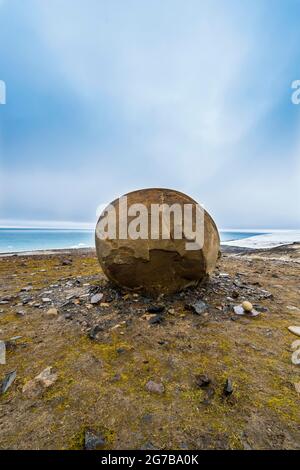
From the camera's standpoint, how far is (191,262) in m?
3.93

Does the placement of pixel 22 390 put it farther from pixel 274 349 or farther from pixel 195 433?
pixel 274 349


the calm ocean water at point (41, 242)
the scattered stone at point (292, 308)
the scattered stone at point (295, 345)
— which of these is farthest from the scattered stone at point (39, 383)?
the calm ocean water at point (41, 242)

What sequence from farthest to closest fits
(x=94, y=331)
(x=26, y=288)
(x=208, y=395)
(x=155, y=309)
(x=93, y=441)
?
(x=26, y=288) < (x=155, y=309) < (x=94, y=331) < (x=208, y=395) < (x=93, y=441)

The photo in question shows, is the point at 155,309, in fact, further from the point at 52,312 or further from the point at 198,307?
the point at 52,312

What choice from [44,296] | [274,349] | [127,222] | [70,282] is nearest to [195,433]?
[274,349]

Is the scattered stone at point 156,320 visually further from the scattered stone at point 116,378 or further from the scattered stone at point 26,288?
the scattered stone at point 26,288

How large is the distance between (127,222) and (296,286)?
4.23 metres

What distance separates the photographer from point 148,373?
7.47ft

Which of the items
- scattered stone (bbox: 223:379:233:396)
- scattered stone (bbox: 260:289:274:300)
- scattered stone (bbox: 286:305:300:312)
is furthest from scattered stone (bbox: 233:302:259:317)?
scattered stone (bbox: 223:379:233:396)

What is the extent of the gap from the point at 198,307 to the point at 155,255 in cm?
110

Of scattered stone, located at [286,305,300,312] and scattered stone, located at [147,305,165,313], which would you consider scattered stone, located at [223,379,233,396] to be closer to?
scattered stone, located at [147,305,165,313]

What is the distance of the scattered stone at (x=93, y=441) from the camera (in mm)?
1535

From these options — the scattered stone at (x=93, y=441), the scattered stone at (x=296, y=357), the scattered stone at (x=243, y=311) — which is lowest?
the scattered stone at (x=93, y=441)

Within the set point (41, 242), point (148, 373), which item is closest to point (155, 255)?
point (148, 373)
